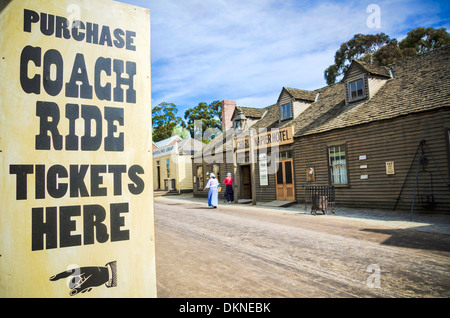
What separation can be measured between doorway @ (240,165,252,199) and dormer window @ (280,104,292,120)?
449cm

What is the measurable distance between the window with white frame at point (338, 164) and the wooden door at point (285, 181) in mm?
2590

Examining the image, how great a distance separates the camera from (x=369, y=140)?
13.3 meters

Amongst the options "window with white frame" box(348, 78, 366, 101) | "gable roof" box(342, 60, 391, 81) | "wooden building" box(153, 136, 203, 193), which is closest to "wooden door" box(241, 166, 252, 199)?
"window with white frame" box(348, 78, 366, 101)

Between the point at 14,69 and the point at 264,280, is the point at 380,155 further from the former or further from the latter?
the point at 14,69

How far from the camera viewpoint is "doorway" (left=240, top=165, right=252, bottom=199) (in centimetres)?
2167

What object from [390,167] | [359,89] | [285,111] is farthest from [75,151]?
[285,111]

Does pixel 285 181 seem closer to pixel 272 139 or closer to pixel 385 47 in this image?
pixel 272 139

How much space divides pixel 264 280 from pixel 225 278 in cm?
52

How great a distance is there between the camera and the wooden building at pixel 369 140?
37.1ft

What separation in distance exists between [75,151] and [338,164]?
14.2m

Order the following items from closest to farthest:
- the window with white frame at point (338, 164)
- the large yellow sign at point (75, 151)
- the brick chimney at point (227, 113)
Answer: the large yellow sign at point (75, 151), the window with white frame at point (338, 164), the brick chimney at point (227, 113)

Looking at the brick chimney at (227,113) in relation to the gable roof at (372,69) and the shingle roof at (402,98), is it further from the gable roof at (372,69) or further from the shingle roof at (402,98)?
the gable roof at (372,69)

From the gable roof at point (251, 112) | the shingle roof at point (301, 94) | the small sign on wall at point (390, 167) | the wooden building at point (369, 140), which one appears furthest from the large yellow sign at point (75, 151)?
the gable roof at point (251, 112)
